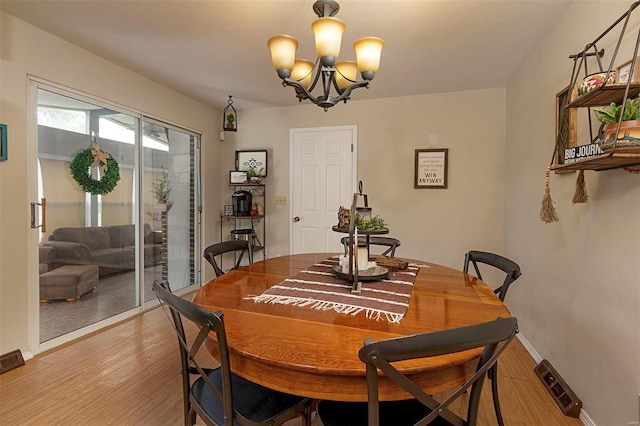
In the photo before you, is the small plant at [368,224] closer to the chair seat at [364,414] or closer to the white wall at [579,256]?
the chair seat at [364,414]

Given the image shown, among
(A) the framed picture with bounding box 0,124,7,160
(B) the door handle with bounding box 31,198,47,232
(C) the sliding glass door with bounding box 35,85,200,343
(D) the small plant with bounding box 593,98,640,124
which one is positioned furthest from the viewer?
(C) the sliding glass door with bounding box 35,85,200,343

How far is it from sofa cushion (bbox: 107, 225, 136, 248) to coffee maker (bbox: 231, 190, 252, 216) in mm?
1207

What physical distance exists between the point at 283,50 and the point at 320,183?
2.48 meters

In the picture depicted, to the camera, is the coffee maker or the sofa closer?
the sofa

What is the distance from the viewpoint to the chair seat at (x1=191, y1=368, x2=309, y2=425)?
3.59 feet

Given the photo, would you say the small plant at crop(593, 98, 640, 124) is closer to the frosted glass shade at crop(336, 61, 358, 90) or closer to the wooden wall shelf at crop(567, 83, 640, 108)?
the wooden wall shelf at crop(567, 83, 640, 108)

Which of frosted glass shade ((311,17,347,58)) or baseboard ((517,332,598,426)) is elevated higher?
frosted glass shade ((311,17,347,58))

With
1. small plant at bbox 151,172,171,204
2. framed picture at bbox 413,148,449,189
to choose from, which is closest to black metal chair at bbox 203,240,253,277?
small plant at bbox 151,172,171,204

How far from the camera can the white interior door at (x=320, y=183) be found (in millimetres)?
3922

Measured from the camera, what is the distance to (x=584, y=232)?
179 centimetres

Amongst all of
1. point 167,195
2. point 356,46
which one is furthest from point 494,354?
point 167,195

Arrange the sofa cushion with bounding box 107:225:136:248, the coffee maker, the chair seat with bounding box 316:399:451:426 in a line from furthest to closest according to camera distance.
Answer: the coffee maker, the sofa cushion with bounding box 107:225:136:248, the chair seat with bounding box 316:399:451:426

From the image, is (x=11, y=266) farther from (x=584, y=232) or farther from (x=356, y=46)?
(x=584, y=232)

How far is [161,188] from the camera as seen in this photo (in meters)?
3.57
